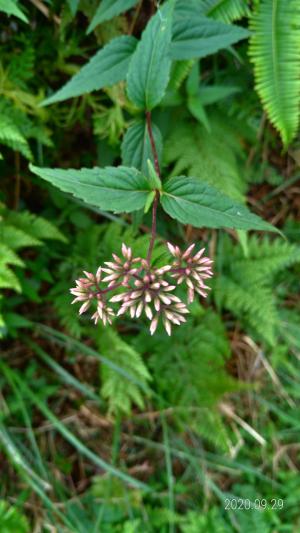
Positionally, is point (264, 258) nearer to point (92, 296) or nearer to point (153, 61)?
point (153, 61)

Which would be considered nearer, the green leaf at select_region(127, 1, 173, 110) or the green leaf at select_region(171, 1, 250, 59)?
the green leaf at select_region(127, 1, 173, 110)

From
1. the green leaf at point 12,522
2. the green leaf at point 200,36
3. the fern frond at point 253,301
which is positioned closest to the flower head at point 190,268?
the green leaf at point 200,36

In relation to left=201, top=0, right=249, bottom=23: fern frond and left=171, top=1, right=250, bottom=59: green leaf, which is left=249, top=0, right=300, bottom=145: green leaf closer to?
left=201, top=0, right=249, bottom=23: fern frond

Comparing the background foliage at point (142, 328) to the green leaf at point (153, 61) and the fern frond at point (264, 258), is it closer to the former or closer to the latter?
the fern frond at point (264, 258)

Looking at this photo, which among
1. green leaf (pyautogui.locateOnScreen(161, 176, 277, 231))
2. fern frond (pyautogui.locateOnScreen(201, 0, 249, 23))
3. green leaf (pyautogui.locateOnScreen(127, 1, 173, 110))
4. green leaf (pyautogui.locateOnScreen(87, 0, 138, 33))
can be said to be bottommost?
green leaf (pyautogui.locateOnScreen(161, 176, 277, 231))

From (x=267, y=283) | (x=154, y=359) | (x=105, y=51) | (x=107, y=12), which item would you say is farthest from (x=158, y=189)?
(x=267, y=283)

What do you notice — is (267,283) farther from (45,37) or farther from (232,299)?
(45,37)

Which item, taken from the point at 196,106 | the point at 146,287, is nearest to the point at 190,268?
the point at 146,287

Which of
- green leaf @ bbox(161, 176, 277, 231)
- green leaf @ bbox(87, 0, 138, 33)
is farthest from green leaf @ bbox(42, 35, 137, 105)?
green leaf @ bbox(161, 176, 277, 231)
